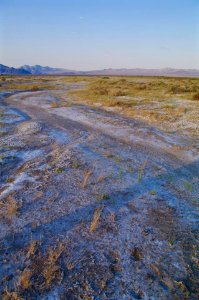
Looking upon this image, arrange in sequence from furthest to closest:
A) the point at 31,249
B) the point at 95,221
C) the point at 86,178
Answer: the point at 86,178, the point at 95,221, the point at 31,249

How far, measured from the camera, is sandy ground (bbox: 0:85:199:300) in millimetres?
4852

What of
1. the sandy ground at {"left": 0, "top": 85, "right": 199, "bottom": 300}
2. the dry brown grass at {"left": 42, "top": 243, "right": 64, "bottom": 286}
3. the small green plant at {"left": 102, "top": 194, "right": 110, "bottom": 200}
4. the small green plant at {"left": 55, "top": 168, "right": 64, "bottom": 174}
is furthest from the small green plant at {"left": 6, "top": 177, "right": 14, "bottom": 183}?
the dry brown grass at {"left": 42, "top": 243, "right": 64, "bottom": 286}

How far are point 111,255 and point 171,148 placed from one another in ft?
27.5

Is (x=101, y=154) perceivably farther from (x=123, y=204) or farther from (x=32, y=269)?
(x=32, y=269)

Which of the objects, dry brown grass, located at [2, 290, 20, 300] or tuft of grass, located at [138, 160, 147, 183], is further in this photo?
tuft of grass, located at [138, 160, 147, 183]

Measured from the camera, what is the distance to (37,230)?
248 inches

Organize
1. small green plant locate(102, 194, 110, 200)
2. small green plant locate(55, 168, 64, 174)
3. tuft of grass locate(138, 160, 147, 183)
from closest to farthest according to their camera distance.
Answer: small green plant locate(102, 194, 110, 200), tuft of grass locate(138, 160, 147, 183), small green plant locate(55, 168, 64, 174)

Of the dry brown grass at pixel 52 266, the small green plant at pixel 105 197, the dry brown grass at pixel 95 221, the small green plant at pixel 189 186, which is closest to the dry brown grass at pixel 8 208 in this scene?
the dry brown grass at pixel 52 266

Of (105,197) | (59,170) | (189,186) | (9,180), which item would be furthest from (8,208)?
(189,186)

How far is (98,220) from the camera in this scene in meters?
6.76

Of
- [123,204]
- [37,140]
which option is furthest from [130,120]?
[123,204]

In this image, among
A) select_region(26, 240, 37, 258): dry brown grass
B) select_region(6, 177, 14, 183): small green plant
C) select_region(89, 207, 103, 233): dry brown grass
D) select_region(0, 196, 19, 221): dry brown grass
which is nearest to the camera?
select_region(26, 240, 37, 258): dry brown grass

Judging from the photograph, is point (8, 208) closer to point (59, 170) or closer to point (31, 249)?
point (31, 249)

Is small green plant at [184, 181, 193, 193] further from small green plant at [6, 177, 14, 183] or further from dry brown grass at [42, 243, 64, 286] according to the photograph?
small green plant at [6, 177, 14, 183]
